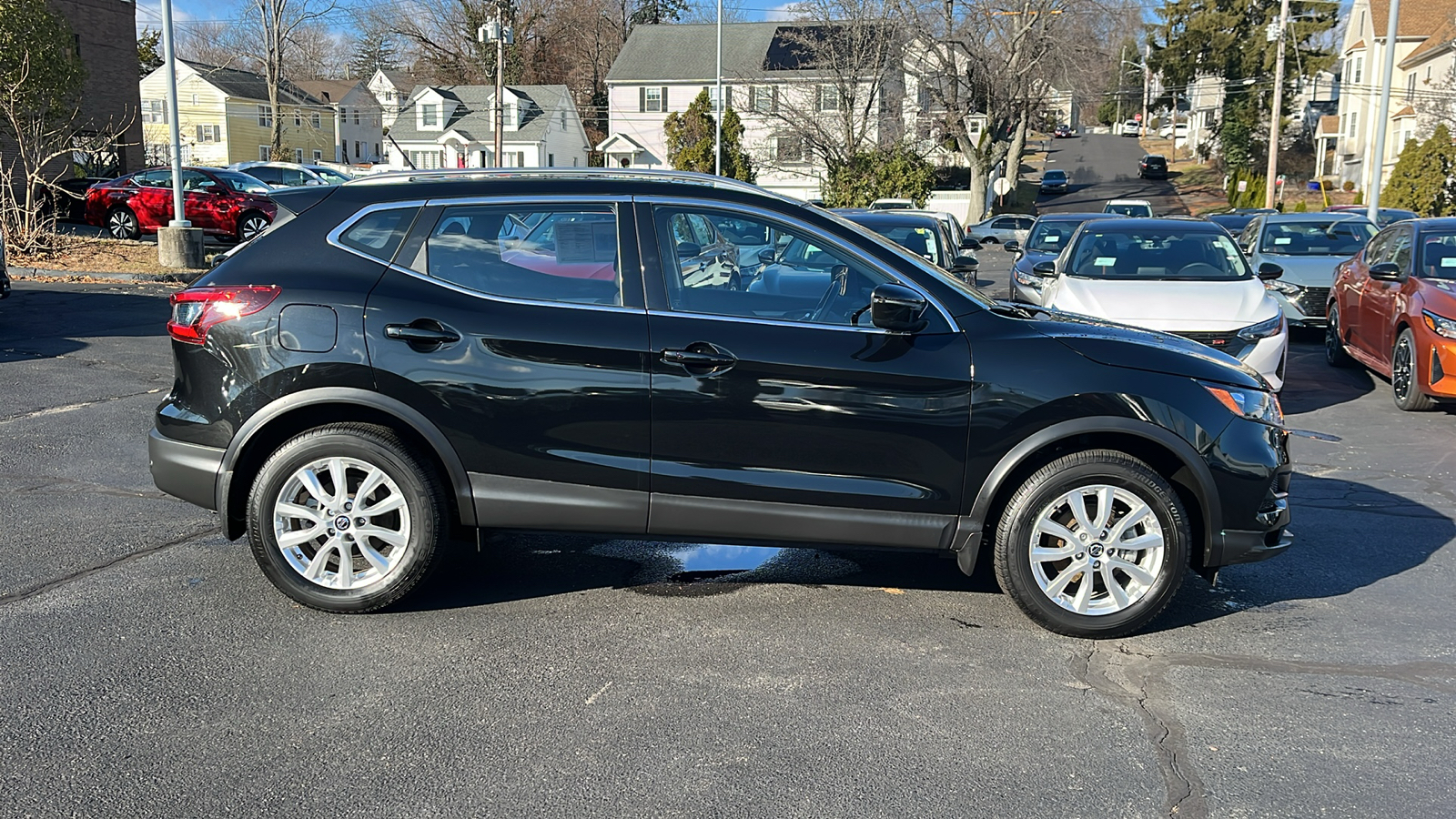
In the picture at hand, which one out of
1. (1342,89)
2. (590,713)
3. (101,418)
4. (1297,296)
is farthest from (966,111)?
(590,713)

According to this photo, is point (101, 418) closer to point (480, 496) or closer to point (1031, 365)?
point (480, 496)

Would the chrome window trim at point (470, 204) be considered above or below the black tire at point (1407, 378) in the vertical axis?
above

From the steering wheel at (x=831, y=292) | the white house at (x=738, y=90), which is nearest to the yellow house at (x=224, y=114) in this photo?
the white house at (x=738, y=90)

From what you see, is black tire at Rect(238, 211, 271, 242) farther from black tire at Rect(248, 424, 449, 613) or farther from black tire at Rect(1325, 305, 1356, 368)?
black tire at Rect(248, 424, 449, 613)

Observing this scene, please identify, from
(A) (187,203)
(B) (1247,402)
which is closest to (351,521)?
(B) (1247,402)

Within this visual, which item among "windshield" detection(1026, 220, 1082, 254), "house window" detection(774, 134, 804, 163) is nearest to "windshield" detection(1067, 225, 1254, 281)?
"windshield" detection(1026, 220, 1082, 254)

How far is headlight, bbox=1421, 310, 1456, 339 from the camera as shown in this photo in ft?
30.3

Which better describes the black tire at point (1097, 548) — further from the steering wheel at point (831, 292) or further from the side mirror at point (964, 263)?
the side mirror at point (964, 263)

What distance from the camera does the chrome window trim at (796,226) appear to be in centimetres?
475

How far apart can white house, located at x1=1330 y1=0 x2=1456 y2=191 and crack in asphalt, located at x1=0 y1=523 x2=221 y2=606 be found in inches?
2033

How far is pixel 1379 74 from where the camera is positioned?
5628 centimetres

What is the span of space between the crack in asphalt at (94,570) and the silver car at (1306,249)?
12.3 metres

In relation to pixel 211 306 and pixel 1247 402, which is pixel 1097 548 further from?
pixel 211 306

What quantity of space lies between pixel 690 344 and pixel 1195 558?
2334 millimetres
